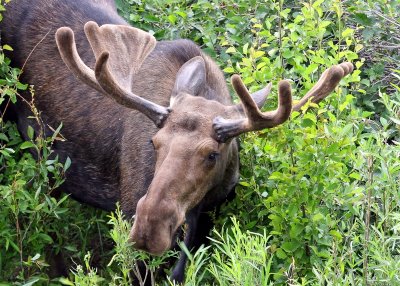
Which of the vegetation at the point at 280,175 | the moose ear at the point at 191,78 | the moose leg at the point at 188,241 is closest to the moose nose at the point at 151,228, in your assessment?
the vegetation at the point at 280,175

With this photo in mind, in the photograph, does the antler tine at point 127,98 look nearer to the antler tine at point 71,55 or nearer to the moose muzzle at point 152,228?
the antler tine at point 71,55

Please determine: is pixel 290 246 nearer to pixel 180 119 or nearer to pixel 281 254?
pixel 281 254

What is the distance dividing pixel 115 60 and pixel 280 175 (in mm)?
1273

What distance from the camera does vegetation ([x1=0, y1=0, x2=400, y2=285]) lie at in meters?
5.00

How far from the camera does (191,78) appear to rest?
6.11 metres

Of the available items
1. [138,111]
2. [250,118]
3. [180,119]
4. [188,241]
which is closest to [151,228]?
[180,119]

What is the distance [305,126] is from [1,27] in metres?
2.44

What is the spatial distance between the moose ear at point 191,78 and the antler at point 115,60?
255 mm

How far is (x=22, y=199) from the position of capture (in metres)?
6.20

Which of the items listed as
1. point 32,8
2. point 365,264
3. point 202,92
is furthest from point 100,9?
point 365,264

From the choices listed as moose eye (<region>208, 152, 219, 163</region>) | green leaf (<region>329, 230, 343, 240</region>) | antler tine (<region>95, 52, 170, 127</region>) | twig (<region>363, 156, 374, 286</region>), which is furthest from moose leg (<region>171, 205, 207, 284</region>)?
twig (<region>363, 156, 374, 286</region>)

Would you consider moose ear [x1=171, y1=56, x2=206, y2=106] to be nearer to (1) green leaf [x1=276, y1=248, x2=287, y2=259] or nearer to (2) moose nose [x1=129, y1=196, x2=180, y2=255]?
(2) moose nose [x1=129, y1=196, x2=180, y2=255]

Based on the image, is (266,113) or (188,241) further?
(188,241)

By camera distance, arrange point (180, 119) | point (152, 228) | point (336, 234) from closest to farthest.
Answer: point (152, 228), point (336, 234), point (180, 119)
